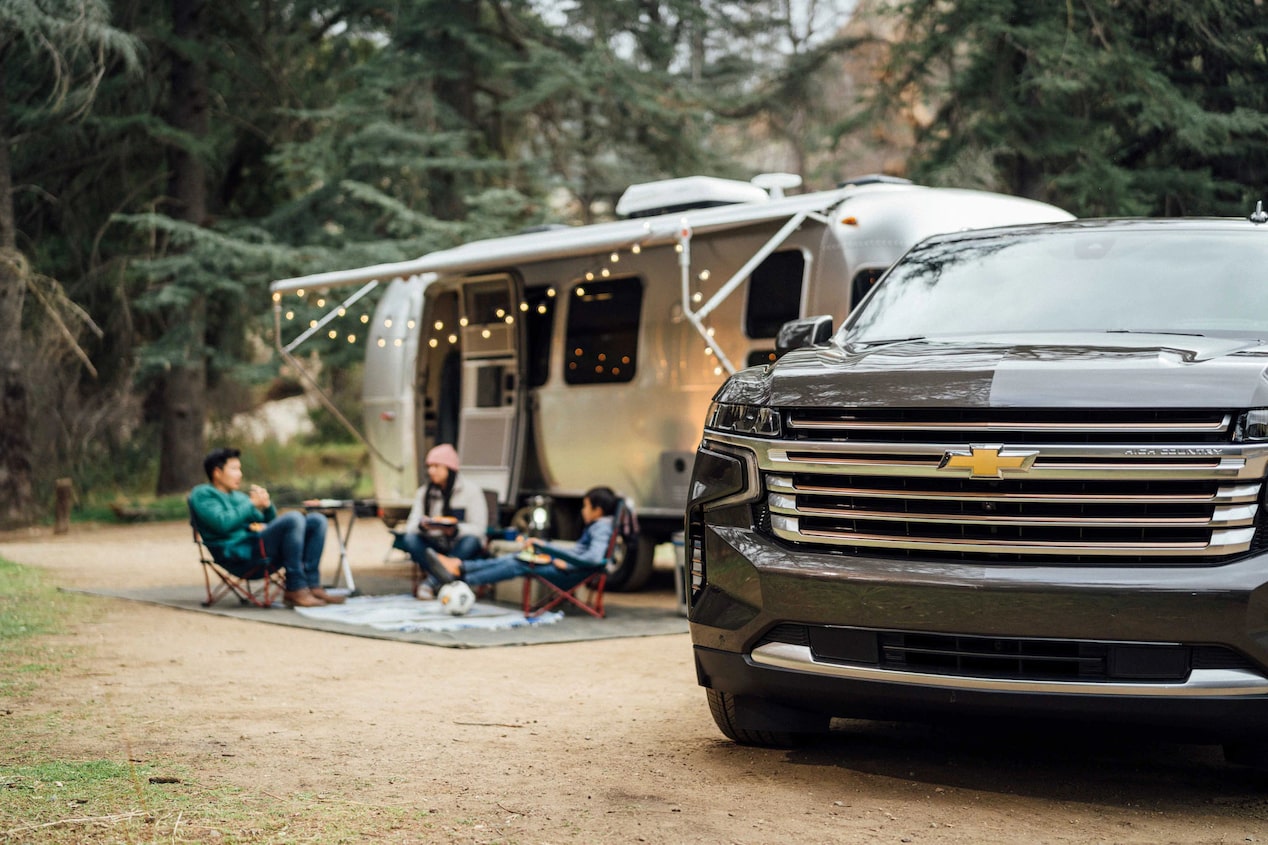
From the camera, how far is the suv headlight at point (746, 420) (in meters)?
4.91

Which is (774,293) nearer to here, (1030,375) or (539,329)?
(539,329)

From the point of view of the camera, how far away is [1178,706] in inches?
167

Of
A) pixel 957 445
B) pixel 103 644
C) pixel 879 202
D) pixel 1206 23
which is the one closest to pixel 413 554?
pixel 103 644

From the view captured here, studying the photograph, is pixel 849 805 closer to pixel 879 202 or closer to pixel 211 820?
pixel 211 820

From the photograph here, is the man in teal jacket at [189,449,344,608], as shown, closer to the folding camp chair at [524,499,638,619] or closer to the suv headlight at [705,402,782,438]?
the folding camp chair at [524,499,638,619]

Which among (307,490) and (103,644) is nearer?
(103,644)

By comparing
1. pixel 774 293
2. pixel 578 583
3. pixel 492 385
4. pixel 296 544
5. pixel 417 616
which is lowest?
pixel 417 616

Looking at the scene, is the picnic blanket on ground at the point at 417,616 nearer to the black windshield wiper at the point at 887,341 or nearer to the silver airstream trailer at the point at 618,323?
the silver airstream trailer at the point at 618,323

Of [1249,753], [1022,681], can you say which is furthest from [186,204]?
[1249,753]

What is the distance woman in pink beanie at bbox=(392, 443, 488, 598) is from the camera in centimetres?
1066

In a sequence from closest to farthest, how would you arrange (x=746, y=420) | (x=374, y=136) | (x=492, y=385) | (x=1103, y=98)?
(x=746, y=420) → (x=492, y=385) → (x=1103, y=98) → (x=374, y=136)

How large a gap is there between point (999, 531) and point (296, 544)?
7.13 m

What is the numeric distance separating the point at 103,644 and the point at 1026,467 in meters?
6.18

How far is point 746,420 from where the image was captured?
5.02 m
